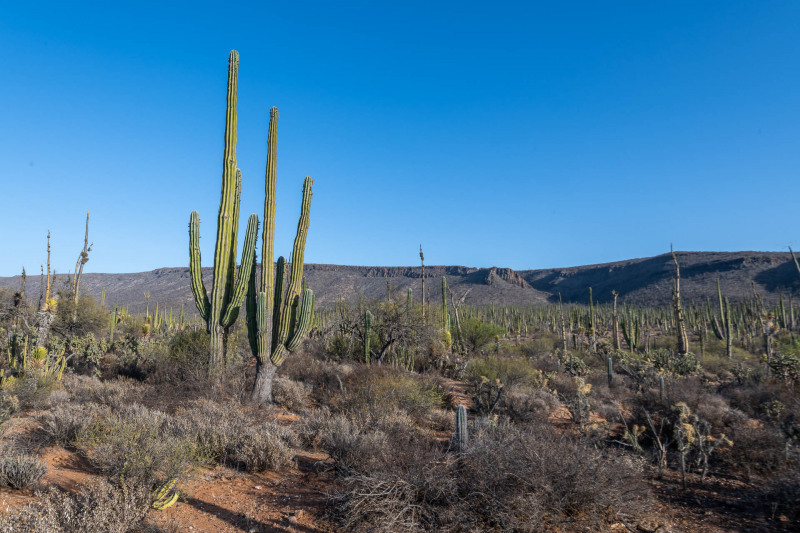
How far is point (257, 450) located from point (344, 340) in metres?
10.1

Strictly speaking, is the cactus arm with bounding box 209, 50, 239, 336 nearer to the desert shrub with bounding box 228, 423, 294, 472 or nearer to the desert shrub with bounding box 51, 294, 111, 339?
the desert shrub with bounding box 228, 423, 294, 472

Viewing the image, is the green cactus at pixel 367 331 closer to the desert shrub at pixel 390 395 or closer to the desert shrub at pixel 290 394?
the desert shrub at pixel 290 394

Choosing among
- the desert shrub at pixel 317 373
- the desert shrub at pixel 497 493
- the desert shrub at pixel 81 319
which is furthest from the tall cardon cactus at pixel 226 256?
the desert shrub at pixel 81 319

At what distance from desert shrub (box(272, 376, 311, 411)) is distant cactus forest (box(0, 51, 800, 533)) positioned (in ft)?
0.18

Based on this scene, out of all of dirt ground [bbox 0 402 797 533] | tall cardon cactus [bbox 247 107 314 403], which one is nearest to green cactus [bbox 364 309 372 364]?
tall cardon cactus [bbox 247 107 314 403]

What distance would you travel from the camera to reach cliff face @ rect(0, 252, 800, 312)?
62625 mm

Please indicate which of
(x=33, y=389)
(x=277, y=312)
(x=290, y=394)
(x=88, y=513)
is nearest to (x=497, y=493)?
(x=88, y=513)

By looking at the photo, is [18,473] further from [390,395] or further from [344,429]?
[390,395]

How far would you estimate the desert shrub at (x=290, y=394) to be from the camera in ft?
34.9

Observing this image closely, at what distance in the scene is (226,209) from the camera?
10.9 meters

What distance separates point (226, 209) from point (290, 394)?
15.8 feet

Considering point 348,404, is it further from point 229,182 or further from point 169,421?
point 229,182

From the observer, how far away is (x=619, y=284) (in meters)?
80.0

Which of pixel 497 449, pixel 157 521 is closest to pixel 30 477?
pixel 157 521
